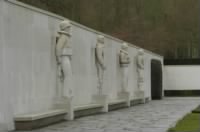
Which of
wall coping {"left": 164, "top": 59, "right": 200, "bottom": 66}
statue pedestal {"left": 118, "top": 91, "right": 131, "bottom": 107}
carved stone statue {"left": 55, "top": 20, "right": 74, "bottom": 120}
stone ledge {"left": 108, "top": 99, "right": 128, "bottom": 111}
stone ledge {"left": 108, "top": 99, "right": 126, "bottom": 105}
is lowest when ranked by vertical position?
stone ledge {"left": 108, "top": 99, "right": 128, "bottom": 111}

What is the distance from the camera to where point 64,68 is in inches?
518

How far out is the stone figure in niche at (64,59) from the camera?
13.0m

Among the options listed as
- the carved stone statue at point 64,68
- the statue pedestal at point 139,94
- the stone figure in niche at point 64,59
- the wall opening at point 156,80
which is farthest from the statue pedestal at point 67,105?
the wall opening at point 156,80

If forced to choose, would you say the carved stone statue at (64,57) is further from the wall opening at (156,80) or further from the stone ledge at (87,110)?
the wall opening at (156,80)

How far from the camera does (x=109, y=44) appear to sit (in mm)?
20391

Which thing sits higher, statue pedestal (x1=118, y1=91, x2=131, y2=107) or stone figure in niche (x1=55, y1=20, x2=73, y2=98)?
stone figure in niche (x1=55, y1=20, x2=73, y2=98)

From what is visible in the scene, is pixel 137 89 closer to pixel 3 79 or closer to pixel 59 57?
pixel 59 57

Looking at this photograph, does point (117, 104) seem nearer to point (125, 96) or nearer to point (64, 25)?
point (125, 96)

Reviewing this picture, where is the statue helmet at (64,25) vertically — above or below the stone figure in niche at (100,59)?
above

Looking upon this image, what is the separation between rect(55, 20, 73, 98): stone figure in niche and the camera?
13008 millimetres

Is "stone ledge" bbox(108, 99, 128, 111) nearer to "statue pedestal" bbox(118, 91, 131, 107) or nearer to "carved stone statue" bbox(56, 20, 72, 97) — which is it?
"statue pedestal" bbox(118, 91, 131, 107)

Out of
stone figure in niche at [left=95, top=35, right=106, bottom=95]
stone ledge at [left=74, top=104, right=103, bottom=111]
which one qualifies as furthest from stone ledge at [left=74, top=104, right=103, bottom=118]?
stone figure in niche at [left=95, top=35, right=106, bottom=95]

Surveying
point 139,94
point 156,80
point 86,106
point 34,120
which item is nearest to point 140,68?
point 139,94

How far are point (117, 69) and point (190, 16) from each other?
25.4 m
